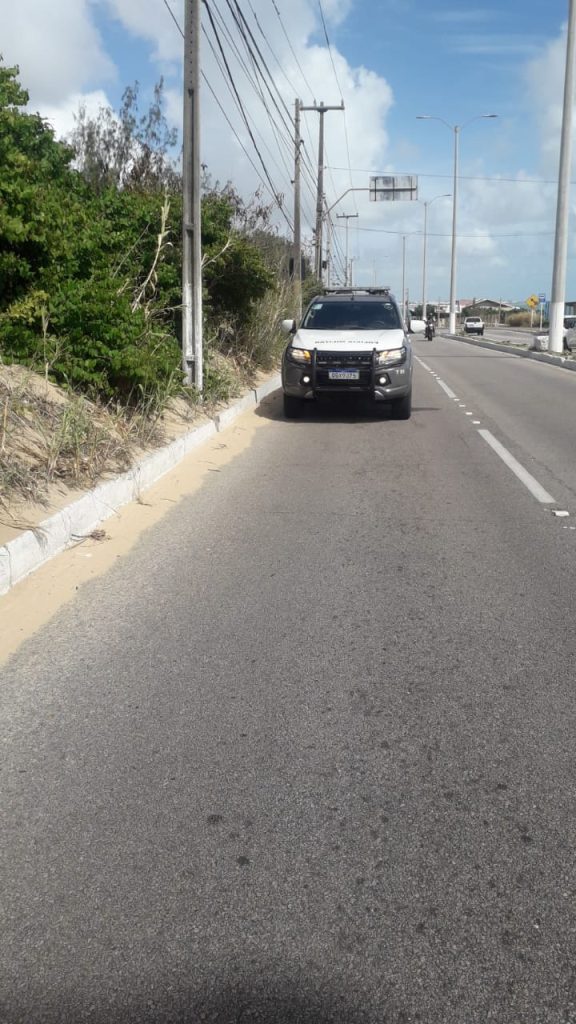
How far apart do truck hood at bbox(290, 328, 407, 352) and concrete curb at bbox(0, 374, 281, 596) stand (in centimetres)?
307

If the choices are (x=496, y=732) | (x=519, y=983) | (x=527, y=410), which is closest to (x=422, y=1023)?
(x=519, y=983)

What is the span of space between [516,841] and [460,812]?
229 mm

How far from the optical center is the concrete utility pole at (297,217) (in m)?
26.0

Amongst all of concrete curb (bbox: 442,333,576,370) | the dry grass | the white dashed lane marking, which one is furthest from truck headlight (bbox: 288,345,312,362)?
concrete curb (bbox: 442,333,576,370)

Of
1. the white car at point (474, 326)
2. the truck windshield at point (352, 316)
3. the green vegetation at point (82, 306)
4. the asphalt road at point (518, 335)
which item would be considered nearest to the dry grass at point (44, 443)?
the green vegetation at point (82, 306)

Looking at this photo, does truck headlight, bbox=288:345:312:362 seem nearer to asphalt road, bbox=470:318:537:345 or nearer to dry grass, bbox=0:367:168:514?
dry grass, bbox=0:367:168:514

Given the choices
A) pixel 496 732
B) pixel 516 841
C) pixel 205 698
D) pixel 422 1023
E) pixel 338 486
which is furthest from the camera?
pixel 338 486

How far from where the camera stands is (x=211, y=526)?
7.39 metres

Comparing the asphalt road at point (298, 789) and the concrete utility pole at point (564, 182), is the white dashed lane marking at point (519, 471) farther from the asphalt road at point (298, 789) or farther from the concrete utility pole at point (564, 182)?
the concrete utility pole at point (564, 182)

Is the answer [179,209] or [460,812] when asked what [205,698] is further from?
[179,209]

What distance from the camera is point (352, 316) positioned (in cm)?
1477

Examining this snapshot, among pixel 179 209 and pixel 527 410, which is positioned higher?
pixel 179 209

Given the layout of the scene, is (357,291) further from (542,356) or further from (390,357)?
(542,356)

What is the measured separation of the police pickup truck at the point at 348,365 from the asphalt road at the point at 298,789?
6826 millimetres
